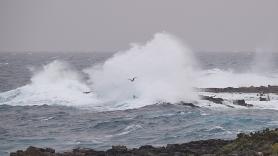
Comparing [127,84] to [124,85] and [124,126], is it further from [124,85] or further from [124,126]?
[124,126]

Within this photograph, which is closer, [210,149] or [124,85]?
[210,149]

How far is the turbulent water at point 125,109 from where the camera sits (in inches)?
1168

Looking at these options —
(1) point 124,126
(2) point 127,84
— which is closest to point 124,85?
(2) point 127,84

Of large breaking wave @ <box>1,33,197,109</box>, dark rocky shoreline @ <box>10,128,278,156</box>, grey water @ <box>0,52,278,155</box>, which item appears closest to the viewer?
dark rocky shoreline @ <box>10,128,278,156</box>

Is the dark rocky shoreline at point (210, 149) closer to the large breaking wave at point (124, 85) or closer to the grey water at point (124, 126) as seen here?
the grey water at point (124, 126)

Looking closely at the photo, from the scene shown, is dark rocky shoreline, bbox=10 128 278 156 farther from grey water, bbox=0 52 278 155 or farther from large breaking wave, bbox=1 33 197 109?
large breaking wave, bbox=1 33 197 109

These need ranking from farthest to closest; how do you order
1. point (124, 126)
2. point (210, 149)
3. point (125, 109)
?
1. point (125, 109)
2. point (124, 126)
3. point (210, 149)

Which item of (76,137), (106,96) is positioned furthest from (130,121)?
(106,96)

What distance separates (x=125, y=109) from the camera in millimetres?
41406

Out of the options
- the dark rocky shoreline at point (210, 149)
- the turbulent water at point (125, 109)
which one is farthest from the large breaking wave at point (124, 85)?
the dark rocky shoreline at point (210, 149)

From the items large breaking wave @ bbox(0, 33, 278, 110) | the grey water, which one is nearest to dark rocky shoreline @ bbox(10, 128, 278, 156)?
the grey water

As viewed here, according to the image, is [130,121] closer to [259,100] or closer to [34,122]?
[34,122]

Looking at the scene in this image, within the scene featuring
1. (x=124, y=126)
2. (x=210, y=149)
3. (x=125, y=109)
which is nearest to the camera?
(x=210, y=149)

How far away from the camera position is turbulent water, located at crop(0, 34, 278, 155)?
97.3 feet
